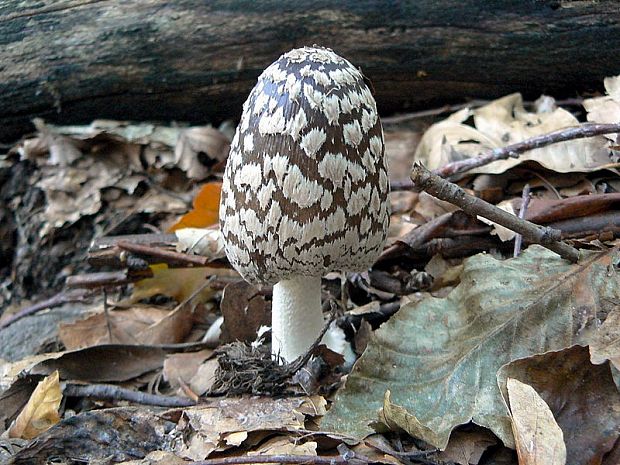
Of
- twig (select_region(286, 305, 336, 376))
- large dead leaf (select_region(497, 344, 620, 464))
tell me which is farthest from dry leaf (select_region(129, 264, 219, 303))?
large dead leaf (select_region(497, 344, 620, 464))

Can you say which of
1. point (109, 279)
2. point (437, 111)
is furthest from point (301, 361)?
point (437, 111)

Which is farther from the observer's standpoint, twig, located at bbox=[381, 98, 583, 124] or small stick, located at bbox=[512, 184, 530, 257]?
twig, located at bbox=[381, 98, 583, 124]

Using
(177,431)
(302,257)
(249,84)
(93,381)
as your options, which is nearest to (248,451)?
(177,431)

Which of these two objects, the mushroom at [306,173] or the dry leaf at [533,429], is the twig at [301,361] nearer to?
the mushroom at [306,173]

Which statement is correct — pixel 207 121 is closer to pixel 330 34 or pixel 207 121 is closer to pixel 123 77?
pixel 123 77

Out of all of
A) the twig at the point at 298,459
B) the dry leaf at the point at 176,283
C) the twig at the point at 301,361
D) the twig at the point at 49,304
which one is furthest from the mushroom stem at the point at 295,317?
the twig at the point at 49,304

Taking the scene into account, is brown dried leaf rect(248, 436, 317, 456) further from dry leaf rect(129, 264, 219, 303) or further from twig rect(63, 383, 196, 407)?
dry leaf rect(129, 264, 219, 303)
